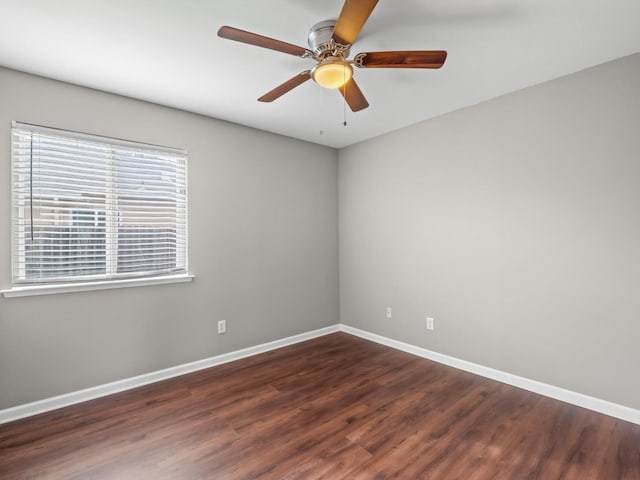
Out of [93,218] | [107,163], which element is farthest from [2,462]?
[107,163]

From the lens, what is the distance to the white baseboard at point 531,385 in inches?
85.9

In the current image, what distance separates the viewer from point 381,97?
8.94ft

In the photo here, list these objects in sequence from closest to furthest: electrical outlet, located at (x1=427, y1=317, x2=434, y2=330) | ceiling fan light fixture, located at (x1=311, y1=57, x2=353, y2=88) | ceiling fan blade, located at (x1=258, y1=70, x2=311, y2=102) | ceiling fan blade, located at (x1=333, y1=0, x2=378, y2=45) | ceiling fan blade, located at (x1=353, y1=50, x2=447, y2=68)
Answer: ceiling fan blade, located at (x1=333, y1=0, x2=378, y2=45), ceiling fan blade, located at (x1=353, y1=50, x2=447, y2=68), ceiling fan light fixture, located at (x1=311, y1=57, x2=353, y2=88), ceiling fan blade, located at (x1=258, y1=70, x2=311, y2=102), electrical outlet, located at (x1=427, y1=317, x2=434, y2=330)

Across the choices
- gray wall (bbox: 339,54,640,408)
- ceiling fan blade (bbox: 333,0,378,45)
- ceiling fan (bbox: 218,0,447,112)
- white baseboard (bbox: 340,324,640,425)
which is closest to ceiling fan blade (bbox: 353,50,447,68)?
ceiling fan (bbox: 218,0,447,112)

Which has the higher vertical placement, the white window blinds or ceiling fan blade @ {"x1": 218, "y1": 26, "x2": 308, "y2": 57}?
ceiling fan blade @ {"x1": 218, "y1": 26, "x2": 308, "y2": 57}

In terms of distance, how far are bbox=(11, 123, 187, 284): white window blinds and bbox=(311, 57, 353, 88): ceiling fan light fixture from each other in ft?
5.75

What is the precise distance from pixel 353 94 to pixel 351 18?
1.99 feet

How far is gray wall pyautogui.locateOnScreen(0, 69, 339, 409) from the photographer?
2.27m

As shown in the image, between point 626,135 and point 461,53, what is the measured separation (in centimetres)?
126

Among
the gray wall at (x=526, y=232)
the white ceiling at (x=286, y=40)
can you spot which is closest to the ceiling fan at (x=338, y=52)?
the white ceiling at (x=286, y=40)

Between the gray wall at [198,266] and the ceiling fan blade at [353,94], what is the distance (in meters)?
1.61

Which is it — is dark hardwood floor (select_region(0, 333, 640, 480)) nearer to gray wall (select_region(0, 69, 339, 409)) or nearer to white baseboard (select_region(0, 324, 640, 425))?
white baseboard (select_region(0, 324, 640, 425))

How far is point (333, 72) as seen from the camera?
1718mm

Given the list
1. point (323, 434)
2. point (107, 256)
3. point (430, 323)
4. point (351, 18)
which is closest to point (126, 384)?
point (107, 256)
